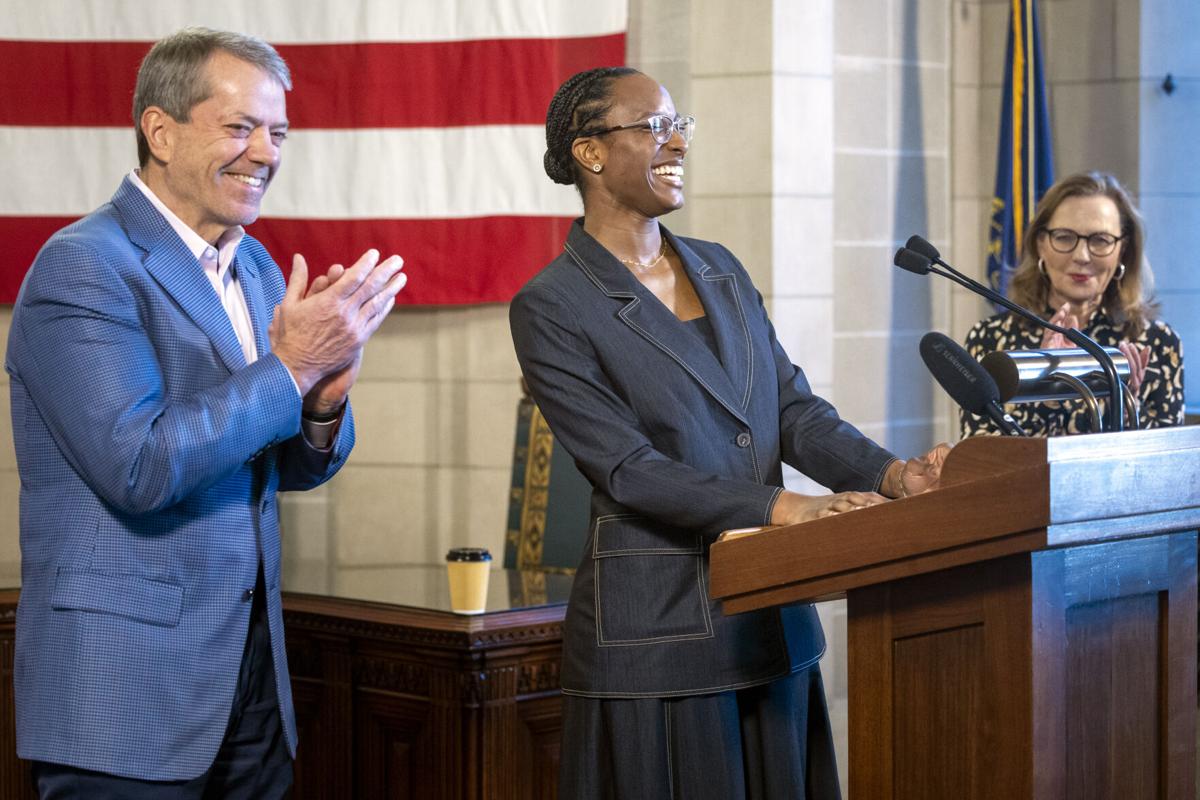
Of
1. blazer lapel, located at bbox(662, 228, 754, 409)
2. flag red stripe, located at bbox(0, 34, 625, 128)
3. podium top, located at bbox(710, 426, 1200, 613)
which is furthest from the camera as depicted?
flag red stripe, located at bbox(0, 34, 625, 128)

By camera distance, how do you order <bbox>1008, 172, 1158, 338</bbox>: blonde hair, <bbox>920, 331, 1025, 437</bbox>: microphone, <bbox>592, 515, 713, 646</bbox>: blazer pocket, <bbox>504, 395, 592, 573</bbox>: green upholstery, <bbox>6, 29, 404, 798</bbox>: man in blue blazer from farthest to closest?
<bbox>504, 395, 592, 573</bbox>: green upholstery, <bbox>1008, 172, 1158, 338</bbox>: blonde hair, <bbox>592, 515, 713, 646</bbox>: blazer pocket, <bbox>6, 29, 404, 798</bbox>: man in blue blazer, <bbox>920, 331, 1025, 437</bbox>: microphone

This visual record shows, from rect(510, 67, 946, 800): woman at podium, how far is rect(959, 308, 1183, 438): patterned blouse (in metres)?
1.00

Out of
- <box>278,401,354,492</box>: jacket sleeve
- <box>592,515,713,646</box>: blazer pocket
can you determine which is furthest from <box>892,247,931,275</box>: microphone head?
<box>278,401,354,492</box>: jacket sleeve

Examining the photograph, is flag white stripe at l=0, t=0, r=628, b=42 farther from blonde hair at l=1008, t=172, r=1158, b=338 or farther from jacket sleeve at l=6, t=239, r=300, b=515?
jacket sleeve at l=6, t=239, r=300, b=515

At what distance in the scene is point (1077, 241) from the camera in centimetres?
350

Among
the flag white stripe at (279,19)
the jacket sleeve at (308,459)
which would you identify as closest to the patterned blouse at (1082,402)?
the jacket sleeve at (308,459)

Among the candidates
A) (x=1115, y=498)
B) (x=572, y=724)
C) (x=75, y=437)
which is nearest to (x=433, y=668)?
(x=572, y=724)

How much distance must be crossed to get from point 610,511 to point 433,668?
1292mm

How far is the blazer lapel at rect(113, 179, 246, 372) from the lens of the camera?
212 centimetres

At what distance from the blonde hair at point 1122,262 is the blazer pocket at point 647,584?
1.59 m

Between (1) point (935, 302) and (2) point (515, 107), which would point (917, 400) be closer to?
(1) point (935, 302)

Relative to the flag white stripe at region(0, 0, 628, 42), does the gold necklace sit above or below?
below

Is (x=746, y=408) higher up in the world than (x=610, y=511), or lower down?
higher up

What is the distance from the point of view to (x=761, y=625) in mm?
2232
